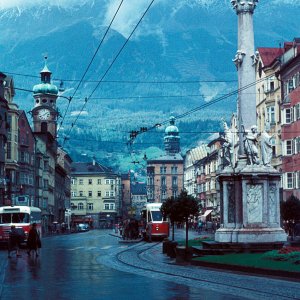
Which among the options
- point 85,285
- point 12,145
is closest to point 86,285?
point 85,285

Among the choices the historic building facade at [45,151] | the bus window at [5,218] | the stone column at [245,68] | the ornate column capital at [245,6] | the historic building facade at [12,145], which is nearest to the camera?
the stone column at [245,68]

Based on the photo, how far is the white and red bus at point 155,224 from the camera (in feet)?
230

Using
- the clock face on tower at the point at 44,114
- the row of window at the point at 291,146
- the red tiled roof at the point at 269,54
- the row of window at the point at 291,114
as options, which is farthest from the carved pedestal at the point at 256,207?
the clock face on tower at the point at 44,114

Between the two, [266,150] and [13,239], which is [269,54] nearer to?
[13,239]

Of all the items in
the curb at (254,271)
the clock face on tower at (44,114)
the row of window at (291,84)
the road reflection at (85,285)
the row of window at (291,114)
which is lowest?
the road reflection at (85,285)

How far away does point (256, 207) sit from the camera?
33.7 meters

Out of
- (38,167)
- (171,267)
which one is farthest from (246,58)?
(38,167)

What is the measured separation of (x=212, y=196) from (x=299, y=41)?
183 feet

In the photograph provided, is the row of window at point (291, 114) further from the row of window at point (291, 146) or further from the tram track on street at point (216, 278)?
the tram track on street at point (216, 278)

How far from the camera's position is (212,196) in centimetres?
12988

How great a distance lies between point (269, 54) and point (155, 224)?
2402 cm

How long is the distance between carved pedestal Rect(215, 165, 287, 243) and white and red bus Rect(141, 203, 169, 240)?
1391 inches

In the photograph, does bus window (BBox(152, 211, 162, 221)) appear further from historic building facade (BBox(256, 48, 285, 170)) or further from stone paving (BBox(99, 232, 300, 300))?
stone paving (BBox(99, 232, 300, 300))

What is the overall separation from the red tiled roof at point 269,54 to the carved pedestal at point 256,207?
48914 mm
